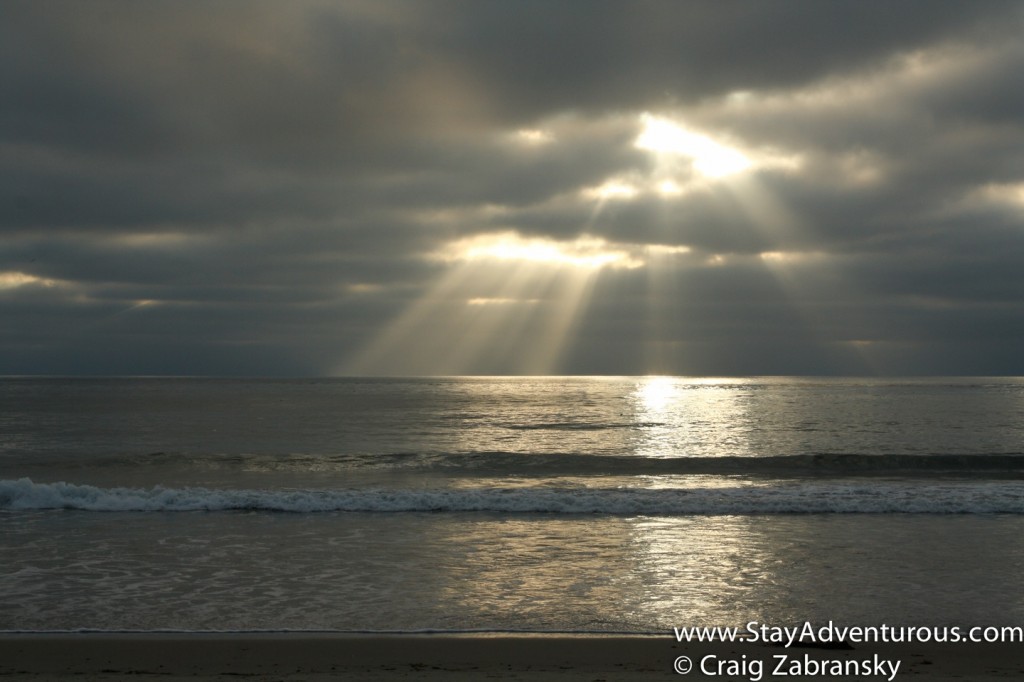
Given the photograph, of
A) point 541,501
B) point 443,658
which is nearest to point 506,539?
point 541,501

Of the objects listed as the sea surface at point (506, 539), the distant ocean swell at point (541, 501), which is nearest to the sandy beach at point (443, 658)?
the sea surface at point (506, 539)

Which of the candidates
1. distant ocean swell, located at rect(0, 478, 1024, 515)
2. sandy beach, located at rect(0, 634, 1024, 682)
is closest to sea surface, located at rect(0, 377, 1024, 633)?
distant ocean swell, located at rect(0, 478, 1024, 515)

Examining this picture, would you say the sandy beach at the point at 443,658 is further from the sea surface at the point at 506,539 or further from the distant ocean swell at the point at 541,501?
the distant ocean swell at the point at 541,501

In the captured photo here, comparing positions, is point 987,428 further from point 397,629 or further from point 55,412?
point 55,412

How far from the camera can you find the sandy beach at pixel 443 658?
8.12 metres

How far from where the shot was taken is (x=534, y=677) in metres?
7.93

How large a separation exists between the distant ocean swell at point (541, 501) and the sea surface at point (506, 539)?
98 millimetres

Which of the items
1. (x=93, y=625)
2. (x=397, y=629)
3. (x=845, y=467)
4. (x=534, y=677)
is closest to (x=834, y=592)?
(x=534, y=677)

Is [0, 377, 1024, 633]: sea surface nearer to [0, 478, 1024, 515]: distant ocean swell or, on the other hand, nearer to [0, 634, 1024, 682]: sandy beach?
[0, 478, 1024, 515]: distant ocean swell

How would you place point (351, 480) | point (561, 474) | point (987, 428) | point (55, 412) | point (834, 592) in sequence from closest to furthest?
point (834, 592)
point (351, 480)
point (561, 474)
point (987, 428)
point (55, 412)

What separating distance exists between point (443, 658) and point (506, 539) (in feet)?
24.2

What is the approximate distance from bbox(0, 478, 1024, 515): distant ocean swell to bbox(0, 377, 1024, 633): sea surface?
98 mm

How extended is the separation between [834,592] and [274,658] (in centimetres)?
845

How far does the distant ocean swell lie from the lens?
20.0 meters
